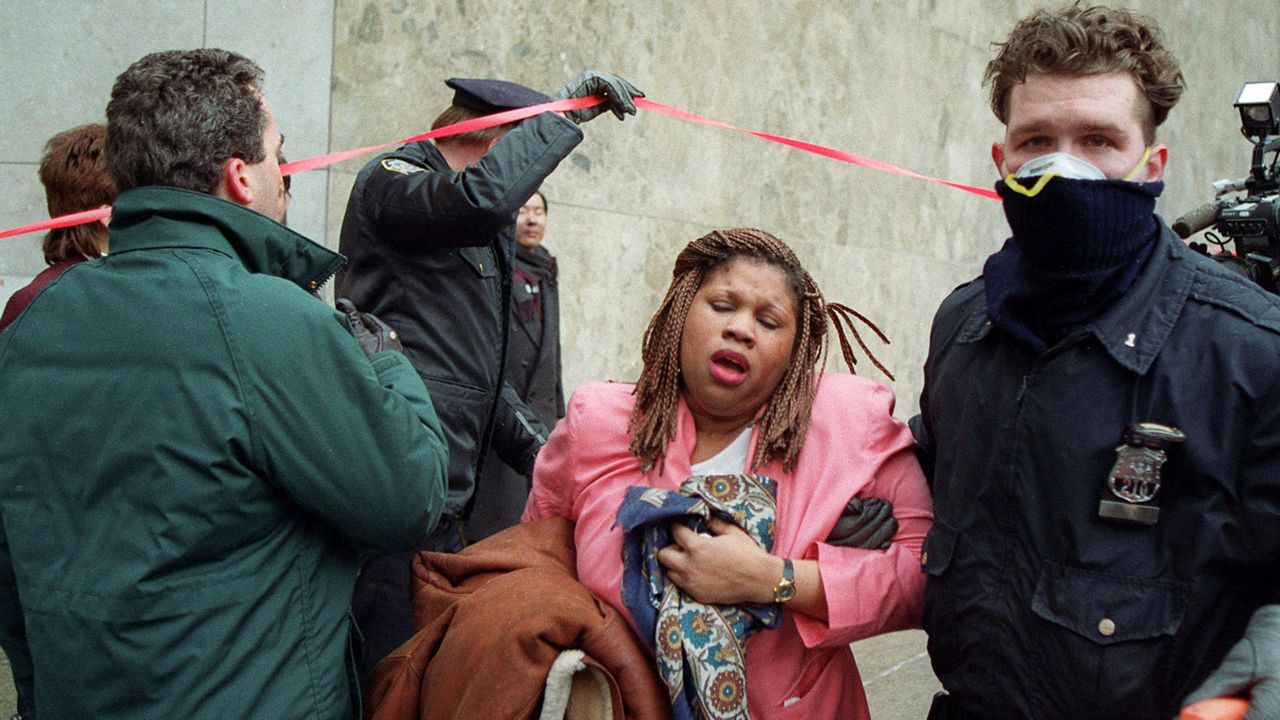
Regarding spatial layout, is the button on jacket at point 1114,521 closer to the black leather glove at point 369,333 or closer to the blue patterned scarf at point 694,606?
the blue patterned scarf at point 694,606

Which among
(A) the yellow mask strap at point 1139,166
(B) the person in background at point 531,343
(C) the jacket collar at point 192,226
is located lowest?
(B) the person in background at point 531,343

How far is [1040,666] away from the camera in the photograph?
1739 millimetres

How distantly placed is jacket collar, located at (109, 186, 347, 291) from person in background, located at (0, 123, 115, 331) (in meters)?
1.04

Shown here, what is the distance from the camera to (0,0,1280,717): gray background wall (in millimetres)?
4328

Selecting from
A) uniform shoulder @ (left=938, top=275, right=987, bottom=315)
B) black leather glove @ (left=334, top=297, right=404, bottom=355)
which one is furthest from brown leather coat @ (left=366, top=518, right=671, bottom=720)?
uniform shoulder @ (left=938, top=275, right=987, bottom=315)

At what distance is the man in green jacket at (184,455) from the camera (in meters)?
1.82

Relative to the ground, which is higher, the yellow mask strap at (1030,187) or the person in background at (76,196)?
the yellow mask strap at (1030,187)

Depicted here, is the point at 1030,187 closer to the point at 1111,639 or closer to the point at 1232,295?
A: the point at 1232,295

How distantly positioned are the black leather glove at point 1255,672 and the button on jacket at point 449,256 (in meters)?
2.01

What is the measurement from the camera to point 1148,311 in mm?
1733

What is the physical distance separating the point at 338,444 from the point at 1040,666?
113cm

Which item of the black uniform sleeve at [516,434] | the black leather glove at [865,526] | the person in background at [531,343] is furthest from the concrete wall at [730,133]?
the black leather glove at [865,526]

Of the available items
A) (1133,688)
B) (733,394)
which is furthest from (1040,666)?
(733,394)

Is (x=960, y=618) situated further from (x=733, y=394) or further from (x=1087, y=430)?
(x=733, y=394)
